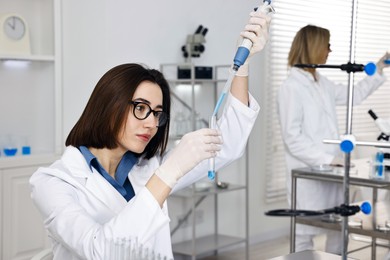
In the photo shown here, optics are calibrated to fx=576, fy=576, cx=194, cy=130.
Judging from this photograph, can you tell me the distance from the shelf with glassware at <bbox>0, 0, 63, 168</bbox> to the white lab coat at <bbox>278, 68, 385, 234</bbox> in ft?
4.18

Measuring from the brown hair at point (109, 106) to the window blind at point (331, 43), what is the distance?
2971 millimetres

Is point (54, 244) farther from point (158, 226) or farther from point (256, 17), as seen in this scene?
point (256, 17)

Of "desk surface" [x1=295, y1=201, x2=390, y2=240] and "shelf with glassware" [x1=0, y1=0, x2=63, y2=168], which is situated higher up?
"shelf with glassware" [x1=0, y1=0, x2=63, y2=168]

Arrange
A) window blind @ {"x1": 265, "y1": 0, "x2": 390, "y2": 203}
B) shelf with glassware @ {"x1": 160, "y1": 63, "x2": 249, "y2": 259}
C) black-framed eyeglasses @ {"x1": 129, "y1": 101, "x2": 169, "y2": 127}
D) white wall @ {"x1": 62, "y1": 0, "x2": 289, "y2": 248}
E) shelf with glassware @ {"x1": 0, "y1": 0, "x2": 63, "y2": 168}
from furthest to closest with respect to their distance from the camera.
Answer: window blind @ {"x1": 265, "y1": 0, "x2": 390, "y2": 203} → shelf with glassware @ {"x1": 160, "y1": 63, "x2": 249, "y2": 259} → white wall @ {"x1": 62, "y1": 0, "x2": 289, "y2": 248} → shelf with glassware @ {"x1": 0, "y1": 0, "x2": 63, "y2": 168} → black-framed eyeglasses @ {"x1": 129, "y1": 101, "x2": 169, "y2": 127}

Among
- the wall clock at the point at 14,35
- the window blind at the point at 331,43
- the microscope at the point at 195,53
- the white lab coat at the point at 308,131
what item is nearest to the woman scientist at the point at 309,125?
the white lab coat at the point at 308,131

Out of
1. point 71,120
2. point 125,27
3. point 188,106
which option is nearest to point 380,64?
point 188,106

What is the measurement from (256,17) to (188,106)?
257cm

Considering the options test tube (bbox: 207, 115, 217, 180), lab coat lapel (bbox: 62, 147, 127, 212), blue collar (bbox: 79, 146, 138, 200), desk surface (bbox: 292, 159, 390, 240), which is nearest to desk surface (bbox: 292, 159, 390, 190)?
desk surface (bbox: 292, 159, 390, 240)

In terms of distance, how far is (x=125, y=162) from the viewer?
1668mm

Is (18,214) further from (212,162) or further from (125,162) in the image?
(212,162)

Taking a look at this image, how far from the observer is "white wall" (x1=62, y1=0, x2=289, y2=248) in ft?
10.9

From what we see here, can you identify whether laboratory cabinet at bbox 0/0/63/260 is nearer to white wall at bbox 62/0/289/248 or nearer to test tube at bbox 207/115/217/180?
white wall at bbox 62/0/289/248

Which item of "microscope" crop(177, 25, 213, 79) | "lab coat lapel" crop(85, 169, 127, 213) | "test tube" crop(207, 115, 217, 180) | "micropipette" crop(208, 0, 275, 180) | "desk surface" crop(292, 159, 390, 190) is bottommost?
"desk surface" crop(292, 159, 390, 190)

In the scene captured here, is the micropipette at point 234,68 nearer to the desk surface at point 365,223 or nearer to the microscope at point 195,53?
the desk surface at point 365,223
